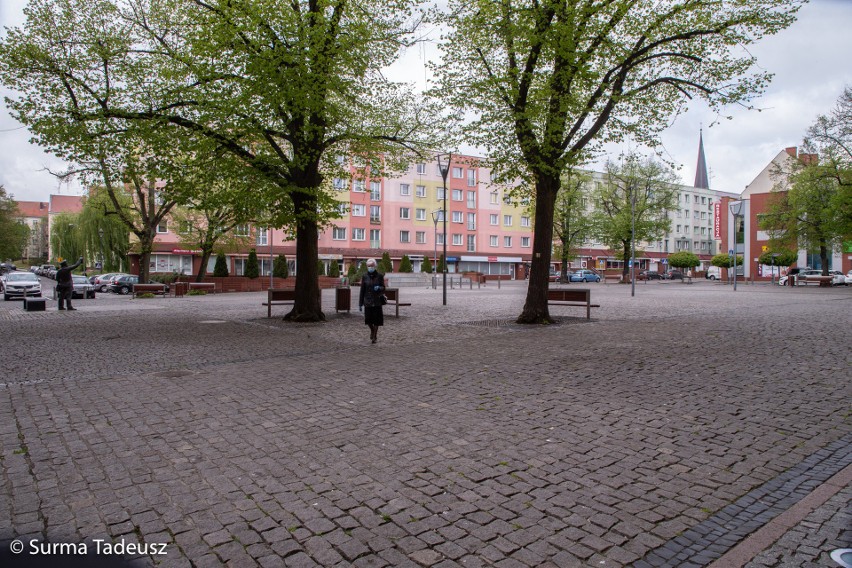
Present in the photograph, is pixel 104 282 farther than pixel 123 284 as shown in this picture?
Yes

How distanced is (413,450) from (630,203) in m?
61.7

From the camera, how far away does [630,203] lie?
2411 inches

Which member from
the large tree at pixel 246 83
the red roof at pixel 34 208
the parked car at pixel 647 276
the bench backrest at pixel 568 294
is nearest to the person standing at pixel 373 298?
the large tree at pixel 246 83

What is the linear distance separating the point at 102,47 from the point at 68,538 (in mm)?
14783

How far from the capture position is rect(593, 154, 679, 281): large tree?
58.0 metres

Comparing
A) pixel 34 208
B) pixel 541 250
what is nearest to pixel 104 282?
pixel 541 250

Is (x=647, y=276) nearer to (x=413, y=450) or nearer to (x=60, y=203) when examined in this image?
(x=413, y=450)

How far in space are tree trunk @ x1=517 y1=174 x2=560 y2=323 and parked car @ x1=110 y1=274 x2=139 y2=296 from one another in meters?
33.8

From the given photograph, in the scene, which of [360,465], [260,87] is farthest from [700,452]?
[260,87]

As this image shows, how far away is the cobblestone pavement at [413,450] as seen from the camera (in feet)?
10.7

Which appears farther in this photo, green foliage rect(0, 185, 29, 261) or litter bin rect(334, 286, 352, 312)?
green foliage rect(0, 185, 29, 261)

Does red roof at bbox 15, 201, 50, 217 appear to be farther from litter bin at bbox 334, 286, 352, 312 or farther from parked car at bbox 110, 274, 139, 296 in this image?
litter bin at bbox 334, 286, 352, 312

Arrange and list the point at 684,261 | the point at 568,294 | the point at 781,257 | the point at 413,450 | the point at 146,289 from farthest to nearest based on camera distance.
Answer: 1. the point at 684,261
2. the point at 781,257
3. the point at 146,289
4. the point at 568,294
5. the point at 413,450

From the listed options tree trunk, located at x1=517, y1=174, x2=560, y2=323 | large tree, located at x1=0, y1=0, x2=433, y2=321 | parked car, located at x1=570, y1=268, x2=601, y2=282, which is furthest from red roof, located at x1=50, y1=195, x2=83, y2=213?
tree trunk, located at x1=517, y1=174, x2=560, y2=323
